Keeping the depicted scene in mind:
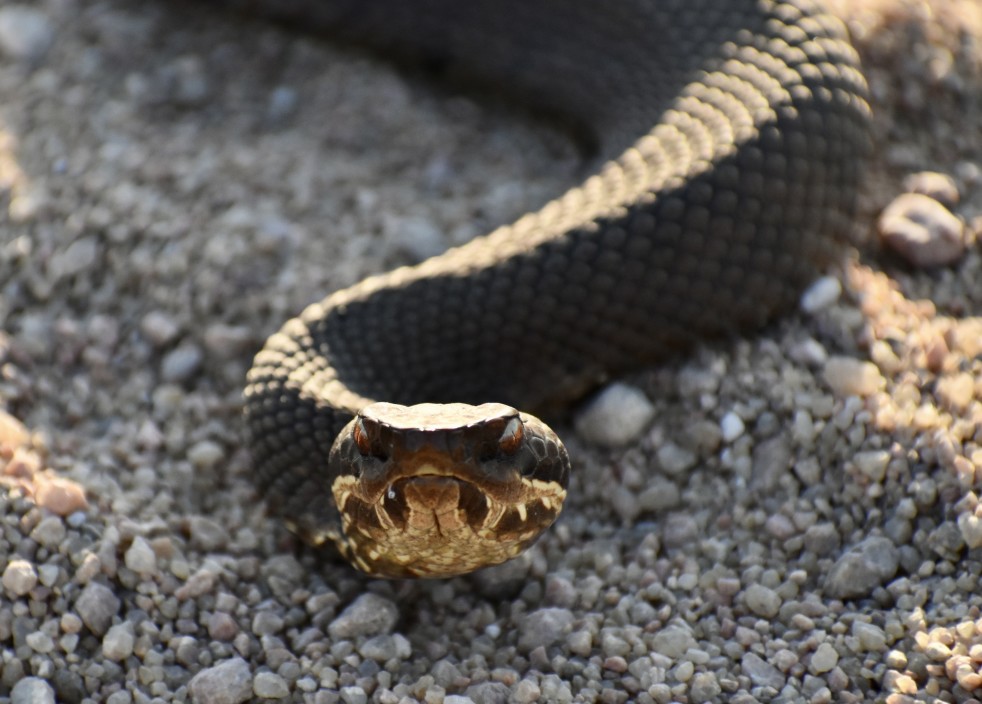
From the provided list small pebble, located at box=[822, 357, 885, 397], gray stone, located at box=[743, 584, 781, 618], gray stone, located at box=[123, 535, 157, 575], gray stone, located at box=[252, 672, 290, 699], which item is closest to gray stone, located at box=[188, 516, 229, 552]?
gray stone, located at box=[123, 535, 157, 575]

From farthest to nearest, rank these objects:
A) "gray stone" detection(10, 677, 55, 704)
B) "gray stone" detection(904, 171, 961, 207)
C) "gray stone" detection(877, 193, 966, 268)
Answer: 1. "gray stone" detection(904, 171, 961, 207)
2. "gray stone" detection(877, 193, 966, 268)
3. "gray stone" detection(10, 677, 55, 704)

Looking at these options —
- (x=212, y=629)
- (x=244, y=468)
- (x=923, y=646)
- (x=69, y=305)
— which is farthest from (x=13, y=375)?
(x=923, y=646)

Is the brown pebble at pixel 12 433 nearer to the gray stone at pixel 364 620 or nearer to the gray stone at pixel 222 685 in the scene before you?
the gray stone at pixel 222 685

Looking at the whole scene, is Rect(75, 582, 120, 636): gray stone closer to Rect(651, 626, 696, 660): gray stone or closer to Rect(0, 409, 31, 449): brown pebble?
Rect(0, 409, 31, 449): brown pebble

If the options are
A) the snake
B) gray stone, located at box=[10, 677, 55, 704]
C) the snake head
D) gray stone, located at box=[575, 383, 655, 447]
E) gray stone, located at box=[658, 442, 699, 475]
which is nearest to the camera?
the snake head

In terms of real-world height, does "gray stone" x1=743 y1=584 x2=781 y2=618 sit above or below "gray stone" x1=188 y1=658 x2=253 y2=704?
above

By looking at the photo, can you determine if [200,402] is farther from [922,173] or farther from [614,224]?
[922,173]
